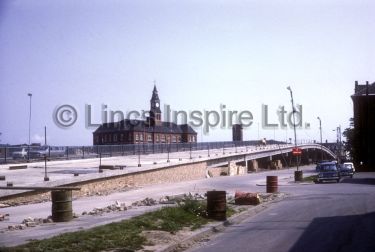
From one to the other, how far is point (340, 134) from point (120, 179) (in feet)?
307

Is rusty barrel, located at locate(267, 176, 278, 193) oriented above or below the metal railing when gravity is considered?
below

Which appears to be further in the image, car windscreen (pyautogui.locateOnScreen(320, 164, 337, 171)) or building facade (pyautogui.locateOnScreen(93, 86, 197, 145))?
building facade (pyautogui.locateOnScreen(93, 86, 197, 145))

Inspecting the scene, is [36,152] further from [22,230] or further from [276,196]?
[22,230]

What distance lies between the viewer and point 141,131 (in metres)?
134

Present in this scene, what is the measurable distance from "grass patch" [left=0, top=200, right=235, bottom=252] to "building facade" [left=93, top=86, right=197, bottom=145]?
105727 mm

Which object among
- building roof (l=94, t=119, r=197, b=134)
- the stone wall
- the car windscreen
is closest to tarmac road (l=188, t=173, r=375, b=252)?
the stone wall

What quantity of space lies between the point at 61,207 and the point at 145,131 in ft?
389

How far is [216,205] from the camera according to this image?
1606 centimetres

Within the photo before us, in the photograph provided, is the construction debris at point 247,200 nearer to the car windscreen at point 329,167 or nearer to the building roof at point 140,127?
the car windscreen at point 329,167

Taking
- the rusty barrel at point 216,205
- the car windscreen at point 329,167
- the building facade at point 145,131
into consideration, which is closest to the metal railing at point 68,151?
the car windscreen at point 329,167

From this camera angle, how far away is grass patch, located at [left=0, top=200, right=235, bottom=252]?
393 inches

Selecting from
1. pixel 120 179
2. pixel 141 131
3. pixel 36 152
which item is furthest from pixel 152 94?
pixel 120 179

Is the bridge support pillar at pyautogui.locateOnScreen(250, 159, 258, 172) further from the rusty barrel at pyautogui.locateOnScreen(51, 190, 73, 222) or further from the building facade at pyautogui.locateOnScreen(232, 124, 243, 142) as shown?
the rusty barrel at pyautogui.locateOnScreen(51, 190, 73, 222)

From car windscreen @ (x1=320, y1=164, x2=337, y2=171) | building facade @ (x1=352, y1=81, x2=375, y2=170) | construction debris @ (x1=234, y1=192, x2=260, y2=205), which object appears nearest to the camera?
construction debris @ (x1=234, y1=192, x2=260, y2=205)
